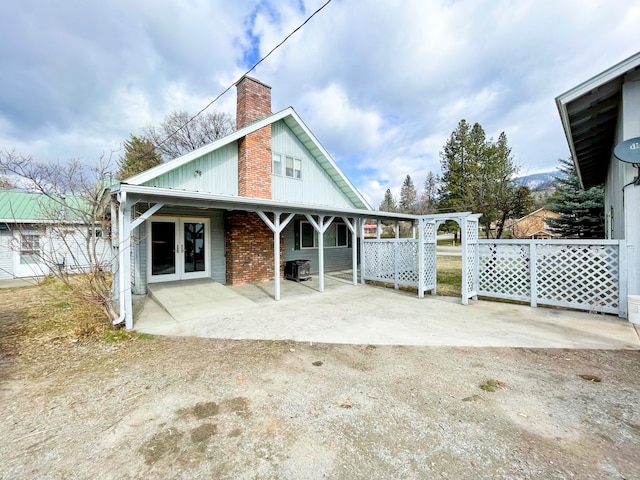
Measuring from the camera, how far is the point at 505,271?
6.95 meters

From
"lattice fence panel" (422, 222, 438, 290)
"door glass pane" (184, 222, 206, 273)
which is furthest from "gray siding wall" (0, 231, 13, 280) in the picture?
"lattice fence panel" (422, 222, 438, 290)

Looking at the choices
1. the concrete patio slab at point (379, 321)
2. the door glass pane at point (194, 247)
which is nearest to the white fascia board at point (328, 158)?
the door glass pane at point (194, 247)

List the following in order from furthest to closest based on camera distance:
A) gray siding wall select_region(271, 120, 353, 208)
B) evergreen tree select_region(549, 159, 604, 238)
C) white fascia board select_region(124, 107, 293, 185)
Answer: evergreen tree select_region(549, 159, 604, 238)
gray siding wall select_region(271, 120, 353, 208)
white fascia board select_region(124, 107, 293, 185)

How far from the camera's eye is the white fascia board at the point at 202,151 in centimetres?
735

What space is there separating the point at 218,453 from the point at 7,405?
2508mm

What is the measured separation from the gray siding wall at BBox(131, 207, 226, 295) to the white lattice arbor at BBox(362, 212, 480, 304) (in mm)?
4839

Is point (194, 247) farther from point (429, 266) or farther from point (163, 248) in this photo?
point (429, 266)

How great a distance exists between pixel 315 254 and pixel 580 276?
27.1 ft

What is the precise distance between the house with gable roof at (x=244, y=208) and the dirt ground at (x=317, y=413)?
133 inches

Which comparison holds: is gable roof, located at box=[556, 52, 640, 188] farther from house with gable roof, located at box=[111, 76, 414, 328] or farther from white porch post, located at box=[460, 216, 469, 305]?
house with gable roof, located at box=[111, 76, 414, 328]

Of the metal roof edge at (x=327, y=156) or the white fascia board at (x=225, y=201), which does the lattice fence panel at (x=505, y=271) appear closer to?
the white fascia board at (x=225, y=201)

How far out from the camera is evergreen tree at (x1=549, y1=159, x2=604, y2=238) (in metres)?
14.2

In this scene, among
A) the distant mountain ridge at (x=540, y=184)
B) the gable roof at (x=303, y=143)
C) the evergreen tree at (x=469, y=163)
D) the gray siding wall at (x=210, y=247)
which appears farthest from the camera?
the distant mountain ridge at (x=540, y=184)

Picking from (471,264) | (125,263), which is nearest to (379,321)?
(471,264)
